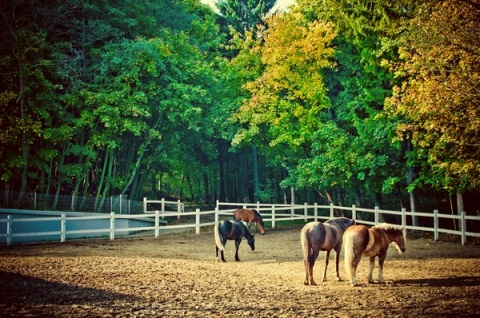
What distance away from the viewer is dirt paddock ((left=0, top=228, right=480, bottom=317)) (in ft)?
22.6

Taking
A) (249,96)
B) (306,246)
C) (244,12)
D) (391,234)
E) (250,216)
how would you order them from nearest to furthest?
1. (306,246)
2. (391,234)
3. (250,216)
4. (249,96)
5. (244,12)

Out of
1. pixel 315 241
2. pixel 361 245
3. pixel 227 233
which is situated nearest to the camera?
pixel 361 245

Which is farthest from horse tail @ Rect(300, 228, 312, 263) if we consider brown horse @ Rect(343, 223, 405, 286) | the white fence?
the white fence

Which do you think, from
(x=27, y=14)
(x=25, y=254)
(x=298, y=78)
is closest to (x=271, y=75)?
(x=298, y=78)

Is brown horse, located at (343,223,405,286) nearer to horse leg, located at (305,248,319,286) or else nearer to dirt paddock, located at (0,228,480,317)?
dirt paddock, located at (0,228,480,317)

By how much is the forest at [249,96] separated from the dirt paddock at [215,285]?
5051 millimetres

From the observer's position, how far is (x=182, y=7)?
2950cm

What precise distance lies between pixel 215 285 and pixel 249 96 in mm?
19607

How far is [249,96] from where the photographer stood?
89.9ft

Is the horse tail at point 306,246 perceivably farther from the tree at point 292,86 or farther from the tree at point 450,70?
the tree at point 292,86

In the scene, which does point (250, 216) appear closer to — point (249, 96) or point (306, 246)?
point (249, 96)

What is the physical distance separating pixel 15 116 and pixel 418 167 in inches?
691

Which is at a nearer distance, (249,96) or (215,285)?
(215,285)

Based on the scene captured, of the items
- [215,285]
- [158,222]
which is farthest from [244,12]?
[215,285]
